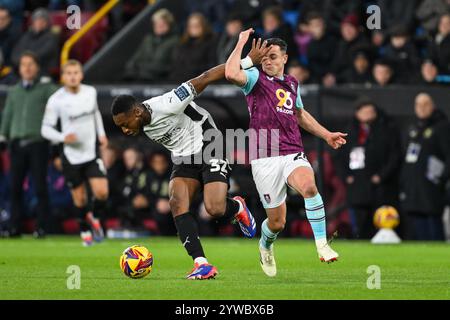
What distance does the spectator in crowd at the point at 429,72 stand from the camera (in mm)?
18938

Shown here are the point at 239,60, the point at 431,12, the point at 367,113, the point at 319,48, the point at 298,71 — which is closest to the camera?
the point at 239,60

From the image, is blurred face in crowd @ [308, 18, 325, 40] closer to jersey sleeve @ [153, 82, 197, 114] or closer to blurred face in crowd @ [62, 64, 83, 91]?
blurred face in crowd @ [62, 64, 83, 91]

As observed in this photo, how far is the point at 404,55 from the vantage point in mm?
19547

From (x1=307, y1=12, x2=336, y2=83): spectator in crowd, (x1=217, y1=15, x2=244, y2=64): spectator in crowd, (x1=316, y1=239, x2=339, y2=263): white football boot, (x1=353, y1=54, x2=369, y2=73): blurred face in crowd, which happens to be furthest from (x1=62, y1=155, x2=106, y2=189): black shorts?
(x1=316, y1=239, x2=339, y2=263): white football boot

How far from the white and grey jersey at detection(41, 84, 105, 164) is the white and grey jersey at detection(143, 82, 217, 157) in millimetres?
5872

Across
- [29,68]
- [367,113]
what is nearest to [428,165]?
[367,113]

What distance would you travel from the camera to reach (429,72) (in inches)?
747

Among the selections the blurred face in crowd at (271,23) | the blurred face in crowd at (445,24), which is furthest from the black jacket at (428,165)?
the blurred face in crowd at (271,23)

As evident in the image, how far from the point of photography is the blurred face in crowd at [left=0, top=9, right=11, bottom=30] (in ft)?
76.7

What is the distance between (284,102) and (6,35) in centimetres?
1289

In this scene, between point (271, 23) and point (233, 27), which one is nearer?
point (271, 23)

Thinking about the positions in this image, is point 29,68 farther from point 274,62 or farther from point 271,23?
point 274,62
